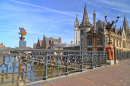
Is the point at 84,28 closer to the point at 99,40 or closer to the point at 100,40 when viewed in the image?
the point at 99,40

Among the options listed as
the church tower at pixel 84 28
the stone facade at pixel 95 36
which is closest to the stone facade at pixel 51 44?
the church tower at pixel 84 28

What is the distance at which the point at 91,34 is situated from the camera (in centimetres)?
3388

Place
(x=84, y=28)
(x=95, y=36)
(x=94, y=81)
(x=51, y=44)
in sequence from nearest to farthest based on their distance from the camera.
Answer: (x=94, y=81)
(x=95, y=36)
(x=84, y=28)
(x=51, y=44)

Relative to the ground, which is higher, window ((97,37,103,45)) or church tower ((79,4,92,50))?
church tower ((79,4,92,50))

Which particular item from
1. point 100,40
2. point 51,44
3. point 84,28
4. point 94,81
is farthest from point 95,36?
point 51,44

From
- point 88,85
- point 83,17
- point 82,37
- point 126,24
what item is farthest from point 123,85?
point 126,24

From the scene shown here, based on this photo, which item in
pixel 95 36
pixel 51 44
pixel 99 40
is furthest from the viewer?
pixel 51 44

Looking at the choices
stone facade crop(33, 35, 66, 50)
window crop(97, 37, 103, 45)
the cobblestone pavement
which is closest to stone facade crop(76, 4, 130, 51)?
window crop(97, 37, 103, 45)

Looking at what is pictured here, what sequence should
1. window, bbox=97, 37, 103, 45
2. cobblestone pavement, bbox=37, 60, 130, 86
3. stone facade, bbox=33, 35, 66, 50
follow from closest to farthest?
cobblestone pavement, bbox=37, 60, 130, 86, window, bbox=97, 37, 103, 45, stone facade, bbox=33, 35, 66, 50

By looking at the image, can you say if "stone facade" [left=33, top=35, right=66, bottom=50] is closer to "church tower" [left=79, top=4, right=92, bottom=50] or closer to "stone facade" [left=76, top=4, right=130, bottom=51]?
"church tower" [left=79, top=4, right=92, bottom=50]

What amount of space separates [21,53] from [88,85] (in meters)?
2.90

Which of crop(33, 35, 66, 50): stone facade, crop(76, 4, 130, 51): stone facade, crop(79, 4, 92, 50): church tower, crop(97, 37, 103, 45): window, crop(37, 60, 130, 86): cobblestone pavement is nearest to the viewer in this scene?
crop(37, 60, 130, 86): cobblestone pavement

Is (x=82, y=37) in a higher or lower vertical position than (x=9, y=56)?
higher

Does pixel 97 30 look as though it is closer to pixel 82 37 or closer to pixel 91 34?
pixel 91 34
